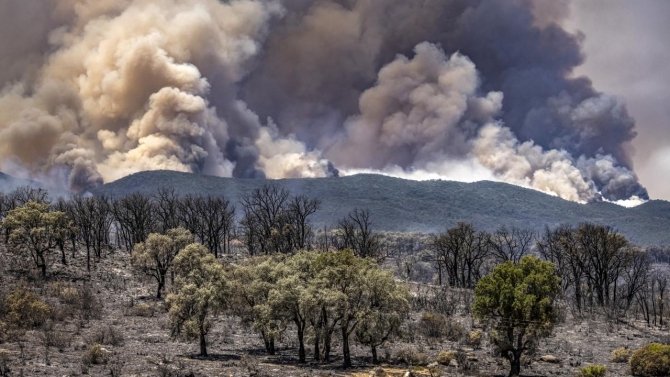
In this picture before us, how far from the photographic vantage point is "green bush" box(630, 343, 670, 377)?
172ft

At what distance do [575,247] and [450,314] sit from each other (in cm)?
3036

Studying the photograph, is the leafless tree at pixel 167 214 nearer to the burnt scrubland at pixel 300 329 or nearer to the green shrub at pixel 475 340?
the burnt scrubland at pixel 300 329

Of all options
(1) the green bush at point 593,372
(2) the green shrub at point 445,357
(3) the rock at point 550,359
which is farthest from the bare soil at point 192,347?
(1) the green bush at point 593,372

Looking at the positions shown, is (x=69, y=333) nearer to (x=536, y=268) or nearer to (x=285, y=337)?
(x=285, y=337)

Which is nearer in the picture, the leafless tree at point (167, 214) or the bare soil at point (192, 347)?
the bare soil at point (192, 347)

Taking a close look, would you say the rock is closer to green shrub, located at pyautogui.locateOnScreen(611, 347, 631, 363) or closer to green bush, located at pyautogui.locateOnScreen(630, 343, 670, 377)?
green shrub, located at pyautogui.locateOnScreen(611, 347, 631, 363)

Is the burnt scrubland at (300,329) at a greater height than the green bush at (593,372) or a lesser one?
greater

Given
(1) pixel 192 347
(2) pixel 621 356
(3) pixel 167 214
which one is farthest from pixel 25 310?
(2) pixel 621 356

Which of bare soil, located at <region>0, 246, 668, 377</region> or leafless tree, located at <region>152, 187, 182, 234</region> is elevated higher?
leafless tree, located at <region>152, 187, 182, 234</region>

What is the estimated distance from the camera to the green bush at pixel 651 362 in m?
52.5

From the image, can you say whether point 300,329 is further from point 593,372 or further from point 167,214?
point 167,214

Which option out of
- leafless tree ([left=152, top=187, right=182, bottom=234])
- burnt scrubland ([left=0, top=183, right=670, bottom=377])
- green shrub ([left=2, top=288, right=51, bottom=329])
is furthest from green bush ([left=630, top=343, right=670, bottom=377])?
leafless tree ([left=152, top=187, right=182, bottom=234])

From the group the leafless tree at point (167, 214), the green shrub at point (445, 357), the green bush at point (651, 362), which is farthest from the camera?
the leafless tree at point (167, 214)

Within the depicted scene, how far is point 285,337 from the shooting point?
71.2 meters
